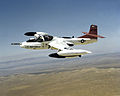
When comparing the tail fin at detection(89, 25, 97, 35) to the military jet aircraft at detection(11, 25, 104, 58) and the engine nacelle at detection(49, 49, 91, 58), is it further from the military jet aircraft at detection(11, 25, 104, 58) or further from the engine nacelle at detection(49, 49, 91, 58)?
the engine nacelle at detection(49, 49, 91, 58)

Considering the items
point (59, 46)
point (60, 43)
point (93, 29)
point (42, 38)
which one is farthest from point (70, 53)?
point (93, 29)

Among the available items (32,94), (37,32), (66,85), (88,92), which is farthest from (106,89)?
(37,32)

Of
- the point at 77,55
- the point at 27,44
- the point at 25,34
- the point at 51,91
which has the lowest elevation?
the point at 51,91

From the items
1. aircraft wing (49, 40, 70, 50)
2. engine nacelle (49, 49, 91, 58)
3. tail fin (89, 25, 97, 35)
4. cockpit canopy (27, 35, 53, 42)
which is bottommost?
engine nacelle (49, 49, 91, 58)

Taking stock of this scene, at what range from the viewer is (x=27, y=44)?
2228 centimetres

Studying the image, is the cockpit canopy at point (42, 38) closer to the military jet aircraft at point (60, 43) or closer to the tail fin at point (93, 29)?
the military jet aircraft at point (60, 43)

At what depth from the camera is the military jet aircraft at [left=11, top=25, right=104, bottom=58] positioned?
1557cm

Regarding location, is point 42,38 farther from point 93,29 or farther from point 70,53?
point 93,29

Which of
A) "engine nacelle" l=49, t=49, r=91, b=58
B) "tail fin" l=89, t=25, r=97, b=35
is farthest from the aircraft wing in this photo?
"tail fin" l=89, t=25, r=97, b=35

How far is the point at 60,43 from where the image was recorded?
800 inches

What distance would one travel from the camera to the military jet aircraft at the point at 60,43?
1557cm

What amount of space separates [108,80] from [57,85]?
6246 centimetres

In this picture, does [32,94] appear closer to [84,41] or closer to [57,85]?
[57,85]

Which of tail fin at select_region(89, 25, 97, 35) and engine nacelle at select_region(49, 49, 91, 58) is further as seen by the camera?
tail fin at select_region(89, 25, 97, 35)
